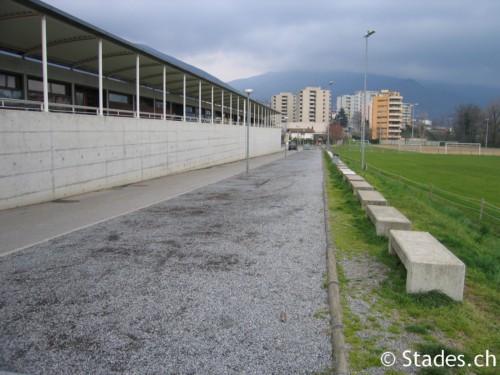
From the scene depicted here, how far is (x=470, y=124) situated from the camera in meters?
113

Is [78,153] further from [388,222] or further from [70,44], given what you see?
[388,222]

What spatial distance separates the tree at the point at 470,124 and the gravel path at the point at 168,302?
390 feet

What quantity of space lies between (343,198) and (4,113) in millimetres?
10847

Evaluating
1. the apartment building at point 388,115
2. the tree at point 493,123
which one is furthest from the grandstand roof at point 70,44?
the apartment building at point 388,115

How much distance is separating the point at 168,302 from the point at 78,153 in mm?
11661

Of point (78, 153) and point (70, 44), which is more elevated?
point (70, 44)

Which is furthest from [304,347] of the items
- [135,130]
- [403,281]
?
[135,130]

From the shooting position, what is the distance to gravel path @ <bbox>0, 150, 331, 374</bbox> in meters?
3.86

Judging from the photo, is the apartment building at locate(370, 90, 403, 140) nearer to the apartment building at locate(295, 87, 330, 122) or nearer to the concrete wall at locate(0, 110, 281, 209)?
the apartment building at locate(295, 87, 330, 122)

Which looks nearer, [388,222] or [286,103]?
[388,222]

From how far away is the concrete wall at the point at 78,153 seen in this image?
12164mm

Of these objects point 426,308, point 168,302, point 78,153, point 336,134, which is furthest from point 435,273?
point 336,134

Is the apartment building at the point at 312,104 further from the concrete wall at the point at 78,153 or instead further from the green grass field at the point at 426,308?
the green grass field at the point at 426,308

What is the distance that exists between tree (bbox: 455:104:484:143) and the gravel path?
119 meters
